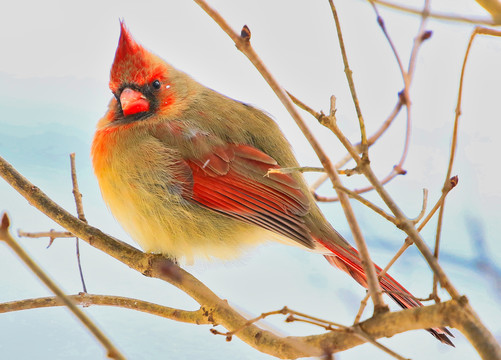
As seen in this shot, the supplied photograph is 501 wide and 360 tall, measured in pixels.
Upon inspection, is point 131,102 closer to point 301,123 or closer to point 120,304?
point 120,304

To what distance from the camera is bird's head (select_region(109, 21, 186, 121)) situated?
6.33 ft

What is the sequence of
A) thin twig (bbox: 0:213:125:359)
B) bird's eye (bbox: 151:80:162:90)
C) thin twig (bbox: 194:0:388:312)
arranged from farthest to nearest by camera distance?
1. bird's eye (bbox: 151:80:162:90)
2. thin twig (bbox: 194:0:388:312)
3. thin twig (bbox: 0:213:125:359)

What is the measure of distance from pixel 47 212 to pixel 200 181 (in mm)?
453

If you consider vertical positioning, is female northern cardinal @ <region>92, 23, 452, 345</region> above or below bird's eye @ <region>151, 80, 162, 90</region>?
below

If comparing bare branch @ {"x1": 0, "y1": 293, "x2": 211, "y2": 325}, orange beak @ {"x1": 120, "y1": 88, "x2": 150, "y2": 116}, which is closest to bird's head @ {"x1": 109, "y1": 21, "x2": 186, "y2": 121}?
orange beak @ {"x1": 120, "y1": 88, "x2": 150, "y2": 116}

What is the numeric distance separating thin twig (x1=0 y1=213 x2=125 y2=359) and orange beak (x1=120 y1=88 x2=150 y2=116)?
111 centimetres

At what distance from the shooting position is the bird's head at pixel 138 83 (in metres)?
1.93

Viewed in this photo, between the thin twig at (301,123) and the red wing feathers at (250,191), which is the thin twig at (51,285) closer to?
the thin twig at (301,123)

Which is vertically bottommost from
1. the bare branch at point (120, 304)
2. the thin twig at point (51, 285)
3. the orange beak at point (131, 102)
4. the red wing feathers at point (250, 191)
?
the thin twig at point (51, 285)

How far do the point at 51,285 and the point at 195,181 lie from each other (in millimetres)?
994

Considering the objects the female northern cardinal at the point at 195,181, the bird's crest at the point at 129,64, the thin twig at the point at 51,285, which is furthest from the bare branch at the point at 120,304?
the bird's crest at the point at 129,64

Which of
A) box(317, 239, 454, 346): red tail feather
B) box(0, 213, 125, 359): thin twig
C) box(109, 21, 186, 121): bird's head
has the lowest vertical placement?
box(0, 213, 125, 359): thin twig

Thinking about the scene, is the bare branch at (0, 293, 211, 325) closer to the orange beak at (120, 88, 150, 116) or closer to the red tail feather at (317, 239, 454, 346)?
the red tail feather at (317, 239, 454, 346)

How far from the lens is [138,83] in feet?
6.46
